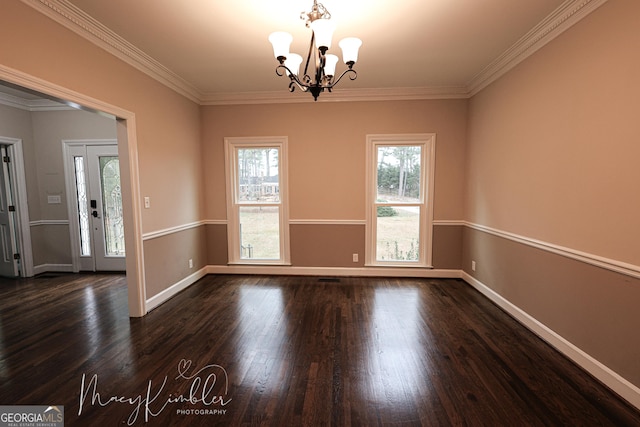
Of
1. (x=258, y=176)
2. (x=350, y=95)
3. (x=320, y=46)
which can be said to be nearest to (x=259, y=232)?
(x=258, y=176)

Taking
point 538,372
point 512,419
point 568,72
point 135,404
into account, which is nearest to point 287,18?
point 568,72

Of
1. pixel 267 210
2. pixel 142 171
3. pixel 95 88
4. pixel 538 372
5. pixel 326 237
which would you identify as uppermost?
pixel 95 88

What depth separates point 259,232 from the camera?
428 centimetres

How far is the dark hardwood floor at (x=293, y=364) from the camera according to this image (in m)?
1.63

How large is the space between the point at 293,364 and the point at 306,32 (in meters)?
2.82

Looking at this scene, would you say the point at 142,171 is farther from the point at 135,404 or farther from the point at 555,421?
the point at 555,421

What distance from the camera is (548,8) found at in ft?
6.89

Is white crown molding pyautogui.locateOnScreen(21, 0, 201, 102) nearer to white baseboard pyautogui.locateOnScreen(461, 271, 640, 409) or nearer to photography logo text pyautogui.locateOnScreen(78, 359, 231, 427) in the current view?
photography logo text pyautogui.locateOnScreen(78, 359, 231, 427)

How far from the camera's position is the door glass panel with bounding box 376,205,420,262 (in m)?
4.05

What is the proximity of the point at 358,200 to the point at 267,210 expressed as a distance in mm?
1412

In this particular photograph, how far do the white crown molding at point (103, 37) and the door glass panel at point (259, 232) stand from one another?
1.95 m

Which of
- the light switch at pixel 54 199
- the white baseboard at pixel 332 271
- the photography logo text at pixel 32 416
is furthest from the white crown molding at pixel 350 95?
the photography logo text at pixel 32 416

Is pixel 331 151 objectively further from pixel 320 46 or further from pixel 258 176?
pixel 320 46

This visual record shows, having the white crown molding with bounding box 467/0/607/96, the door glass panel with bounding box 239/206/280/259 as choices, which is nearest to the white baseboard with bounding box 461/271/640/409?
the white crown molding with bounding box 467/0/607/96
